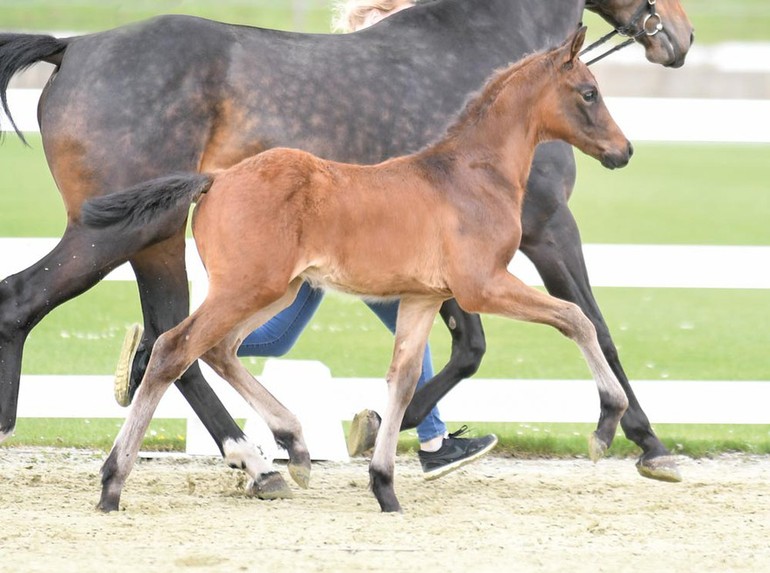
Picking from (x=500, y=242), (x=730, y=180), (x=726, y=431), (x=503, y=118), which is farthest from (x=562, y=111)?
(x=730, y=180)

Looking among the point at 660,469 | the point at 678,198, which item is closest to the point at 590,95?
the point at 660,469

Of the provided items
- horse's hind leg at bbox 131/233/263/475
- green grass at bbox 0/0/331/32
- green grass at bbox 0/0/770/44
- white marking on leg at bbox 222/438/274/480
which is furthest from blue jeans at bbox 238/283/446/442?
green grass at bbox 0/0/770/44

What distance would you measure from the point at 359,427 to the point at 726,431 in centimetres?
214

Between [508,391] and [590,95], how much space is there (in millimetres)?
1794

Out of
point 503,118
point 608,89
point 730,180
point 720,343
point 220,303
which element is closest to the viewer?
point 220,303

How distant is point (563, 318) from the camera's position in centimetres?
408

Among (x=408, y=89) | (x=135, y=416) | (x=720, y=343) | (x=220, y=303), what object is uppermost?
(x=408, y=89)

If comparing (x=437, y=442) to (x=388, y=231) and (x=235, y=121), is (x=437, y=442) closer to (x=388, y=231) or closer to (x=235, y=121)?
(x=388, y=231)

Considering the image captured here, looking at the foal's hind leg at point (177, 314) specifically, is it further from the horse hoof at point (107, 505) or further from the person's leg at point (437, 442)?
the person's leg at point (437, 442)

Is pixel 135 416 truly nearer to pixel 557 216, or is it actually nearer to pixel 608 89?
pixel 557 216

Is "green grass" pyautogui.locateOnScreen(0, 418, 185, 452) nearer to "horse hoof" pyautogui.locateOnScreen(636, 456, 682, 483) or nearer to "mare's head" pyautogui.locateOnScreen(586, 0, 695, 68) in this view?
"horse hoof" pyautogui.locateOnScreen(636, 456, 682, 483)

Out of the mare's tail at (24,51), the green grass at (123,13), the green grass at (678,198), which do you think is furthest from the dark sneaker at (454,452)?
the green grass at (123,13)

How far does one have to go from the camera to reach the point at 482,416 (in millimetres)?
5641

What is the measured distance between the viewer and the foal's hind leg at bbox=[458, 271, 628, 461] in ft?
13.2
